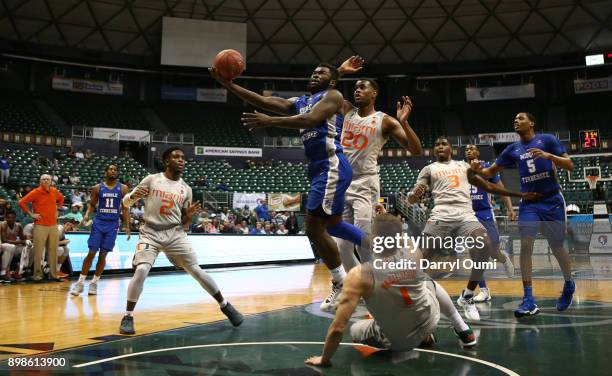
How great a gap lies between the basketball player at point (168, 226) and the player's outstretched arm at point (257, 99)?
1.27 metres

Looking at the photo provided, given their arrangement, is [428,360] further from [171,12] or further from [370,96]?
A: [171,12]

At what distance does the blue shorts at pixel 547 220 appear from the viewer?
6023 mm

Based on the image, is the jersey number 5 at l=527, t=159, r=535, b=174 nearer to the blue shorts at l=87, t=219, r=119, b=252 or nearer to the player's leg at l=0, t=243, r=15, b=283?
the blue shorts at l=87, t=219, r=119, b=252

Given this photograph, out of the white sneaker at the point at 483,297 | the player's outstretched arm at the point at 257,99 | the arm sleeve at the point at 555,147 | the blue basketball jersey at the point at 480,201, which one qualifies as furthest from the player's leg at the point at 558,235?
the player's outstretched arm at the point at 257,99

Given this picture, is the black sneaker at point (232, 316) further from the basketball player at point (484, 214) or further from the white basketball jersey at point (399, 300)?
the basketball player at point (484, 214)

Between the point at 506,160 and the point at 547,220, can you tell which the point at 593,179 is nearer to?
the point at 506,160

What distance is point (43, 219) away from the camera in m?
10.6

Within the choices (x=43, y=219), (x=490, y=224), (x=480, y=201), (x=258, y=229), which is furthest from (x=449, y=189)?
(x=258, y=229)

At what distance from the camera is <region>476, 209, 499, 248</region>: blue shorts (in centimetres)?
727

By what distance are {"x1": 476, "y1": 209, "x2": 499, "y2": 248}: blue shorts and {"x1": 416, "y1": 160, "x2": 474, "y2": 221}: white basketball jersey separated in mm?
1036

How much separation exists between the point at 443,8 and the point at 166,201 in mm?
32231

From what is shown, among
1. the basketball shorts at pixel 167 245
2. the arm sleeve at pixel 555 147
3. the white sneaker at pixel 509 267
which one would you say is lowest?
the white sneaker at pixel 509 267

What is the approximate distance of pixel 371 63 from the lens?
36.8m

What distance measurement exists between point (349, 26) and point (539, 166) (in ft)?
103
